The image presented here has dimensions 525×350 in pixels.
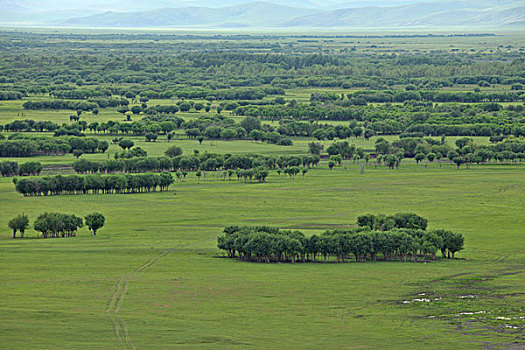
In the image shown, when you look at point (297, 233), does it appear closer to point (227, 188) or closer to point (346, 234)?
point (346, 234)

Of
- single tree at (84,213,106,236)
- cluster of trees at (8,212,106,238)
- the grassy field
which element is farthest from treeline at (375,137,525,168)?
cluster of trees at (8,212,106,238)

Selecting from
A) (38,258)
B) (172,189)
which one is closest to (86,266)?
(38,258)

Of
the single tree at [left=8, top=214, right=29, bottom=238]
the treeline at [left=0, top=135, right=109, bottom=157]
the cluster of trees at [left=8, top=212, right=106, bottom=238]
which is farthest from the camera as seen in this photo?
the treeline at [left=0, top=135, right=109, bottom=157]

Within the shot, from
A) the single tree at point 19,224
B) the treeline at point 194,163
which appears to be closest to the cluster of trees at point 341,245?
the single tree at point 19,224

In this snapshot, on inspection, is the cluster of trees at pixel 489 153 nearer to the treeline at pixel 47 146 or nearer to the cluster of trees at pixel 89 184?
the cluster of trees at pixel 89 184

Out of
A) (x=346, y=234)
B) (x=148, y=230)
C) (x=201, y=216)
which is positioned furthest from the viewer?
(x=201, y=216)

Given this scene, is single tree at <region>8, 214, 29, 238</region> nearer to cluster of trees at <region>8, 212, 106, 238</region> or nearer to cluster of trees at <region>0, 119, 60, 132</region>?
cluster of trees at <region>8, 212, 106, 238</region>
